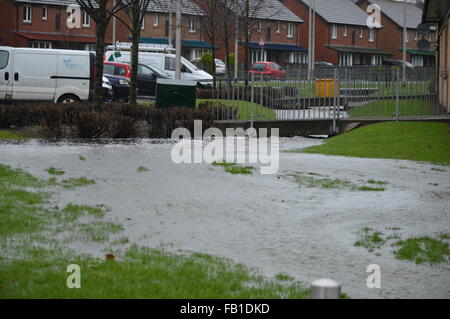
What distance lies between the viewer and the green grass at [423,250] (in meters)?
8.60

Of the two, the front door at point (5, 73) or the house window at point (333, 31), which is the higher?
the house window at point (333, 31)

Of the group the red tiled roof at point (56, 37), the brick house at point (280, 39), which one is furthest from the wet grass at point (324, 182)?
the brick house at point (280, 39)

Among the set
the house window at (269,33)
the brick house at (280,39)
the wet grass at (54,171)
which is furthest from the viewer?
the house window at (269,33)

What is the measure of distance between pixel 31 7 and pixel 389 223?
67685 mm

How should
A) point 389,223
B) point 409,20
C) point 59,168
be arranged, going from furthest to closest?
1. point 409,20
2. point 59,168
3. point 389,223

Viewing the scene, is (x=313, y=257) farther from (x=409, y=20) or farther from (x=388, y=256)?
(x=409, y=20)

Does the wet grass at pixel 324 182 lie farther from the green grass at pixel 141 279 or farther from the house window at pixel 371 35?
the house window at pixel 371 35

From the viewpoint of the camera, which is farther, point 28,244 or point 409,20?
point 409,20

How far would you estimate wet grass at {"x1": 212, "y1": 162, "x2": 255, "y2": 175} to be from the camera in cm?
1483

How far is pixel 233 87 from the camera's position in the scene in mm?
27297

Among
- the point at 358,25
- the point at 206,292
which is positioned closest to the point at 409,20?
the point at 358,25

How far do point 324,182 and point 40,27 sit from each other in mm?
64254

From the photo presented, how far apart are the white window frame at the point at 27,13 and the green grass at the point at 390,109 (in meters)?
52.8
